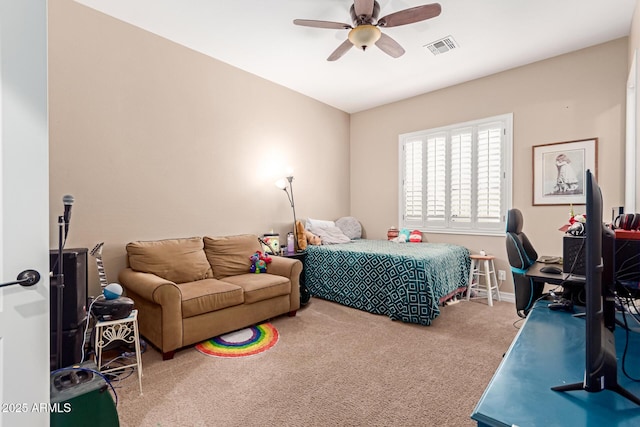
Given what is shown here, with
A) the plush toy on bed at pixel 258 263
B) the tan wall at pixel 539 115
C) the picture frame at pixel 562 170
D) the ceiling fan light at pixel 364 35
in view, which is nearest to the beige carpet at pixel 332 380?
the plush toy on bed at pixel 258 263

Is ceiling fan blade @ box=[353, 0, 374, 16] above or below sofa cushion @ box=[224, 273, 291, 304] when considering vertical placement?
above

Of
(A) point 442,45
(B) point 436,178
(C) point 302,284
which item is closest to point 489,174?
(B) point 436,178

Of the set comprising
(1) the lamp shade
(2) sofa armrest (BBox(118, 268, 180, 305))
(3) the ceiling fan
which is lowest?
(2) sofa armrest (BBox(118, 268, 180, 305))

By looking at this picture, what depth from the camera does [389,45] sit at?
2.89 m

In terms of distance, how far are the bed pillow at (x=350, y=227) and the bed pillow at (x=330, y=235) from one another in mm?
315

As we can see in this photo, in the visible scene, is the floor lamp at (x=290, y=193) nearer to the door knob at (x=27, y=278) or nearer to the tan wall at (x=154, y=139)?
the tan wall at (x=154, y=139)

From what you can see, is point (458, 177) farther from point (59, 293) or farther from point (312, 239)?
point (59, 293)

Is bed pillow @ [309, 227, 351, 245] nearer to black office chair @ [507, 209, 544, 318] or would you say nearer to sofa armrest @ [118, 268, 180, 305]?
sofa armrest @ [118, 268, 180, 305]

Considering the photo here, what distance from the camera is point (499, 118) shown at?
3982 millimetres

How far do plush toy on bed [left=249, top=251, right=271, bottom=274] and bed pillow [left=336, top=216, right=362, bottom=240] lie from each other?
1800 millimetres

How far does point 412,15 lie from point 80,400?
124 inches

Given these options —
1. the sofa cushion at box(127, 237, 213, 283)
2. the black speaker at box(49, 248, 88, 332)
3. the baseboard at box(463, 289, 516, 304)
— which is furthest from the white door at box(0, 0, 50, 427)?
the baseboard at box(463, 289, 516, 304)

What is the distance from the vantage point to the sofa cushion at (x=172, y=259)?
2842 millimetres

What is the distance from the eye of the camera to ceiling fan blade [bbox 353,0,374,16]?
2.37 metres
